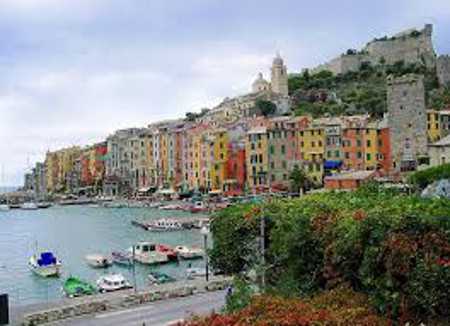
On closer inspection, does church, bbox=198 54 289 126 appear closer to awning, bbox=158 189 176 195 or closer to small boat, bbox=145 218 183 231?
awning, bbox=158 189 176 195

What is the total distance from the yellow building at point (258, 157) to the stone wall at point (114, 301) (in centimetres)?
5112

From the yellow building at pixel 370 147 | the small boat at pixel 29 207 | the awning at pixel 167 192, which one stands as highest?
the yellow building at pixel 370 147

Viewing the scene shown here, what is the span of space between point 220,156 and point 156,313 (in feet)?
221

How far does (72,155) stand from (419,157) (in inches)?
4129

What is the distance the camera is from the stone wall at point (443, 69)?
104 metres

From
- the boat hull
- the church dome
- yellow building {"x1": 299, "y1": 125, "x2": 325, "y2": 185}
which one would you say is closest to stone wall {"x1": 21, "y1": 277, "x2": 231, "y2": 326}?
the boat hull

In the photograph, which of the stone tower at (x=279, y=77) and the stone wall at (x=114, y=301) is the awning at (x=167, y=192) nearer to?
the stone tower at (x=279, y=77)

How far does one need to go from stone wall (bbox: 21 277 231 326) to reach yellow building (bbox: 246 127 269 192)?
51.1 meters

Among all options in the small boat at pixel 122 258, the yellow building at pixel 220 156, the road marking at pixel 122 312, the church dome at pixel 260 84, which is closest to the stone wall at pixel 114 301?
the road marking at pixel 122 312

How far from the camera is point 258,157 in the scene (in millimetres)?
76875

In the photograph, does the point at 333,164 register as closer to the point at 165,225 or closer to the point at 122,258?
the point at 165,225

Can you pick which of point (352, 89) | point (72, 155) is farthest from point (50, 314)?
point (72, 155)

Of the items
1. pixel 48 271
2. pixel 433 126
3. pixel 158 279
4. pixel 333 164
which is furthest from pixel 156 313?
pixel 433 126

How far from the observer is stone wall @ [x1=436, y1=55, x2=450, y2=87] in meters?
104
